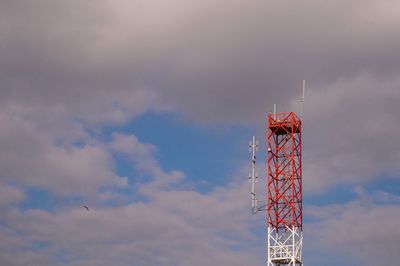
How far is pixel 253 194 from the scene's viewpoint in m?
176

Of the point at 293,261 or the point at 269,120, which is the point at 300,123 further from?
the point at 293,261

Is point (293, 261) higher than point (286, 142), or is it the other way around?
point (286, 142)

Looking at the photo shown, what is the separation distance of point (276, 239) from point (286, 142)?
18.7 meters

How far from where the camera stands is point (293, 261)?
168000mm

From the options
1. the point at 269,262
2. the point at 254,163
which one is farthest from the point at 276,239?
the point at 254,163

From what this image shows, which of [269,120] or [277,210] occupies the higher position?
[269,120]

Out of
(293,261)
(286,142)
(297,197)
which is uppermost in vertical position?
(286,142)

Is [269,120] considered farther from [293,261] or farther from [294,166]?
[293,261]

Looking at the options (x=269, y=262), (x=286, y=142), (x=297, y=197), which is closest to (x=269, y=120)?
(x=286, y=142)

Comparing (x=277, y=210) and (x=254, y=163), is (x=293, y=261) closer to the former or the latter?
(x=277, y=210)

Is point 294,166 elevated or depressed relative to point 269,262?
elevated

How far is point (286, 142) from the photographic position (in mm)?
175125

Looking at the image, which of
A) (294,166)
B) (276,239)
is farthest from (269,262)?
(294,166)

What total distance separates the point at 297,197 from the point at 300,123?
14399 mm
